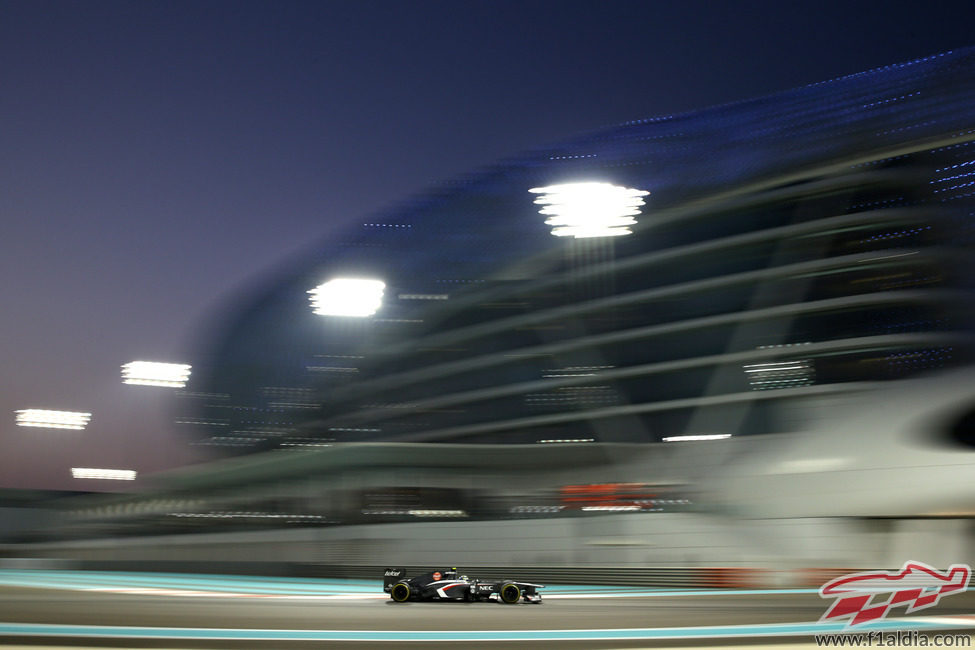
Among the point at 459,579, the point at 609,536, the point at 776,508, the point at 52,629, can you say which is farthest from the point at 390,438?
the point at 52,629

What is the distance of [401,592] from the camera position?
40.1 ft

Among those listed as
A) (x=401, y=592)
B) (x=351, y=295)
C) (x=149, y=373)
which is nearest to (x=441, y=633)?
(x=401, y=592)

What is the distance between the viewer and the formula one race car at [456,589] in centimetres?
1184

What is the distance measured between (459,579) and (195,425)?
6916 centimetres

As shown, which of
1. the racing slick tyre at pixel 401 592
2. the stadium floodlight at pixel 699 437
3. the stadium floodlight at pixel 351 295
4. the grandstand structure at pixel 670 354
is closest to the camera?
the racing slick tyre at pixel 401 592

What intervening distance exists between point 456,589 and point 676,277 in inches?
1081

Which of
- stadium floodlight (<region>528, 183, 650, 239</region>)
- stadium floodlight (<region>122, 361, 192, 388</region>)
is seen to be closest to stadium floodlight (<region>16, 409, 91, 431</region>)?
stadium floodlight (<region>122, 361, 192, 388</region>)

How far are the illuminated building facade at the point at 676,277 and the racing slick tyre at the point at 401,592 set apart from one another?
20.3 metres

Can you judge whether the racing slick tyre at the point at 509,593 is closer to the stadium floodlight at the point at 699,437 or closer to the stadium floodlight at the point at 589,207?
the stadium floodlight at the point at 589,207

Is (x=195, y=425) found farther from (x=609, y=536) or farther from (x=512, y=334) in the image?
(x=609, y=536)

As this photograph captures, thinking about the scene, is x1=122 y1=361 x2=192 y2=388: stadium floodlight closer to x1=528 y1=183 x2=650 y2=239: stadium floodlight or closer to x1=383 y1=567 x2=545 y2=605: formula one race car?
x1=528 y1=183 x2=650 y2=239: stadium floodlight

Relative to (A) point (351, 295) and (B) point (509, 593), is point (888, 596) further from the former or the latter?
(A) point (351, 295)

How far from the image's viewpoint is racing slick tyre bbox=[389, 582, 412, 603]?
12141 millimetres

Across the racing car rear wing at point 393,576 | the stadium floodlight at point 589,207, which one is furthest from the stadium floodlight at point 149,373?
the racing car rear wing at point 393,576
